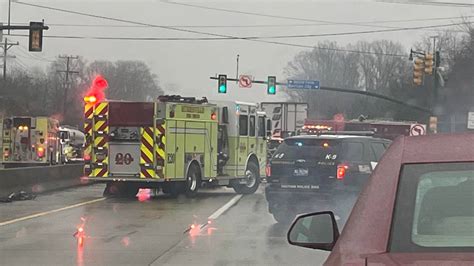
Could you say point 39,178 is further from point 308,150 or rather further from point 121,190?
point 308,150

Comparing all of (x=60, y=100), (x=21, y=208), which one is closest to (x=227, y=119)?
A: (x=21, y=208)

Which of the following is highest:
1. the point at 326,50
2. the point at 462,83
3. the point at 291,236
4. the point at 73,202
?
the point at 326,50

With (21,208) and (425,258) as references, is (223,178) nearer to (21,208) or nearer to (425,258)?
(21,208)

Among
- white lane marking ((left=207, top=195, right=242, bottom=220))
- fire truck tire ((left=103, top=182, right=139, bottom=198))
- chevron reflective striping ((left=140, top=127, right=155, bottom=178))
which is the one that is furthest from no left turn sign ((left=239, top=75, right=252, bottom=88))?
chevron reflective striping ((left=140, top=127, right=155, bottom=178))

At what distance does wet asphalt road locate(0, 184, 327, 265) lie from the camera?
8914 millimetres

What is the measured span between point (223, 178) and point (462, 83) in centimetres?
4846

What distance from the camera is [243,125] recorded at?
858 inches

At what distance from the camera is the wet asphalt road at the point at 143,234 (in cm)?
891

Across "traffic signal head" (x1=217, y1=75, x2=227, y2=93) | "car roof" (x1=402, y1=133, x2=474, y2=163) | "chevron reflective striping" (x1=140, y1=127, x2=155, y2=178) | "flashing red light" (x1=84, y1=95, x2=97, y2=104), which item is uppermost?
"traffic signal head" (x1=217, y1=75, x2=227, y2=93)

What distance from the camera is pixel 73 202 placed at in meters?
17.4

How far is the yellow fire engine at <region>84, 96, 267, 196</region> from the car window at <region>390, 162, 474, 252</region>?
15.5 meters

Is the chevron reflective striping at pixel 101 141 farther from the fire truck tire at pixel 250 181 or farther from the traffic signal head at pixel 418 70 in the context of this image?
the traffic signal head at pixel 418 70

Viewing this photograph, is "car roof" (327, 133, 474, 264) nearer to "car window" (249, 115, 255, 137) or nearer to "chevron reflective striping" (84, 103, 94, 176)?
"chevron reflective striping" (84, 103, 94, 176)

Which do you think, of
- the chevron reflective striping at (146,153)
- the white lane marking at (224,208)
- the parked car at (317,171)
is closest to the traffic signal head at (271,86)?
the white lane marking at (224,208)
